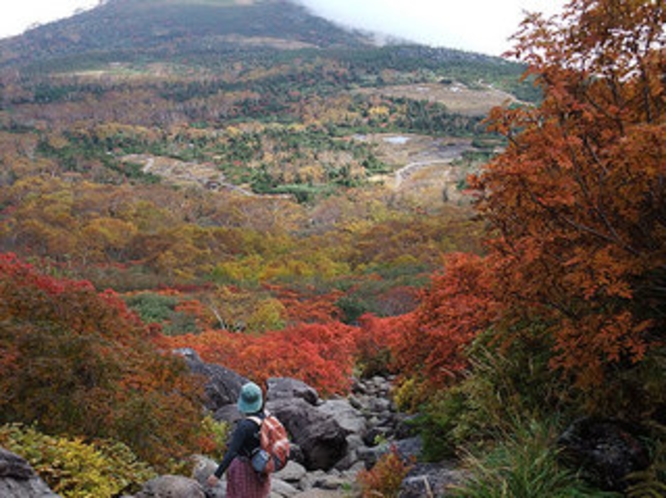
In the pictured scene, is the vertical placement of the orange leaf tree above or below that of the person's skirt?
above

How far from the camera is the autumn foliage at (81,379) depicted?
5656mm

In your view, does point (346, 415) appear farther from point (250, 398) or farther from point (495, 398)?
point (250, 398)

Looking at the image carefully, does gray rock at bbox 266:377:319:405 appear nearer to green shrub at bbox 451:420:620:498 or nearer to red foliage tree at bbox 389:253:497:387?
red foliage tree at bbox 389:253:497:387

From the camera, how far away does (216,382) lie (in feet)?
34.4

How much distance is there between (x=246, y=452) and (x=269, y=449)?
23 cm

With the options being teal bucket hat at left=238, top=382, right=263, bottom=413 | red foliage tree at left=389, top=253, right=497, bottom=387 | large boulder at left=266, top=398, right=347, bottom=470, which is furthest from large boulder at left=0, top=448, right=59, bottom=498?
large boulder at left=266, top=398, right=347, bottom=470

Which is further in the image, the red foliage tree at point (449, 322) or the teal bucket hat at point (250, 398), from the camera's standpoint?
the red foliage tree at point (449, 322)

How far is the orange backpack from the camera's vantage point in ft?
15.6

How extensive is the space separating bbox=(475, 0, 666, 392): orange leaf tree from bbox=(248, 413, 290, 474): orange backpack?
7.50 ft

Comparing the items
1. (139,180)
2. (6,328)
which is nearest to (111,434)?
(6,328)

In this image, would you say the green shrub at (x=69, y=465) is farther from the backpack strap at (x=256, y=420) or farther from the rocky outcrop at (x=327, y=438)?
the backpack strap at (x=256, y=420)

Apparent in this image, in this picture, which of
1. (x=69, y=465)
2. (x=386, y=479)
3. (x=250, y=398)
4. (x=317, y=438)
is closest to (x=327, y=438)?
(x=317, y=438)

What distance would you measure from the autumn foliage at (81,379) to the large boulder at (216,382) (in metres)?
2.62

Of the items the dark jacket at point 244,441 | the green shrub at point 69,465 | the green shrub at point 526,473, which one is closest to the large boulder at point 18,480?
the green shrub at point 69,465
